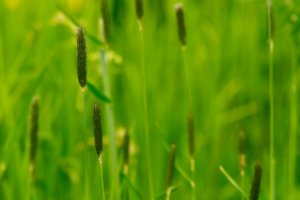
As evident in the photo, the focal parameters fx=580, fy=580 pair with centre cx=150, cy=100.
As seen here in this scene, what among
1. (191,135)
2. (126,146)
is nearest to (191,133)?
(191,135)

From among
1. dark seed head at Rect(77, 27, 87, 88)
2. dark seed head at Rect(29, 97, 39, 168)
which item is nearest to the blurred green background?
dark seed head at Rect(29, 97, 39, 168)

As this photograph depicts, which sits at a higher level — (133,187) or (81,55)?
(81,55)

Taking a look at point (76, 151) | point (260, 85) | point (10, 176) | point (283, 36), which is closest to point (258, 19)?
point (283, 36)

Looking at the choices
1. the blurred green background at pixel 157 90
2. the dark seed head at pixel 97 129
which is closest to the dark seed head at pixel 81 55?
the dark seed head at pixel 97 129

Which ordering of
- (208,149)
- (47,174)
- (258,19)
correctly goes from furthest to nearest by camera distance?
(258,19), (208,149), (47,174)

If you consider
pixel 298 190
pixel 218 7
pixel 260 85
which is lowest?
pixel 298 190

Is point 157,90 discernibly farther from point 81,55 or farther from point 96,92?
point 81,55

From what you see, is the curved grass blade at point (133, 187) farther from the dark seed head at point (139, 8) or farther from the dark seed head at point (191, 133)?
the dark seed head at point (139, 8)

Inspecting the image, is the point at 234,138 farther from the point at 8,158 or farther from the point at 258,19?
the point at 8,158
